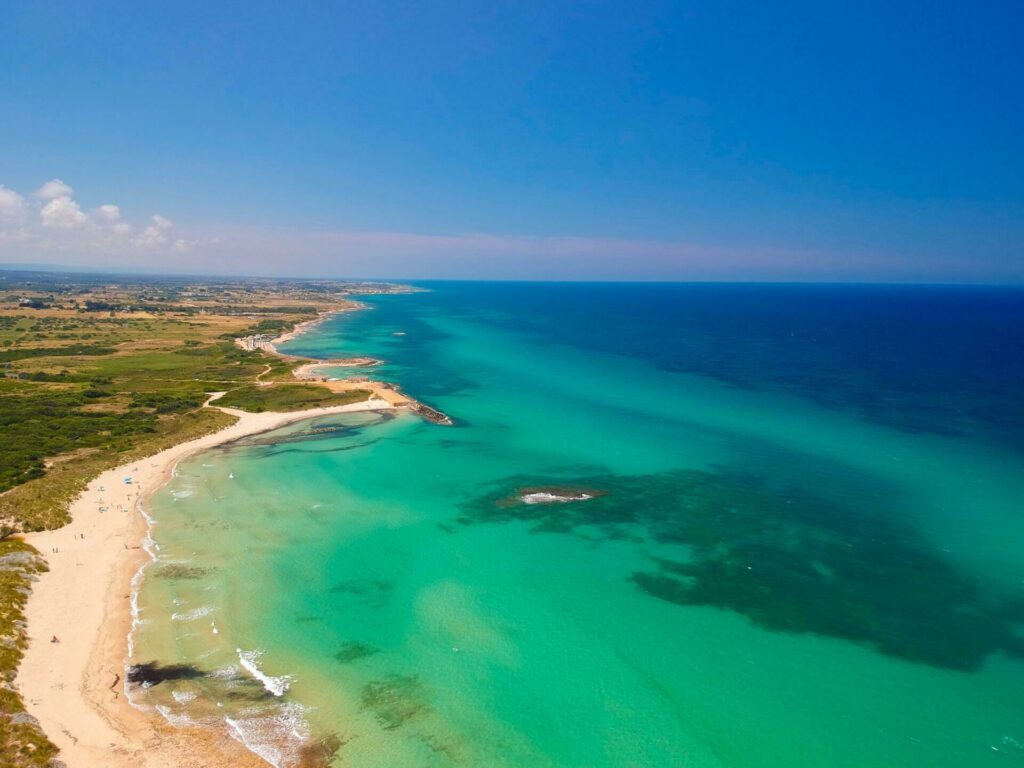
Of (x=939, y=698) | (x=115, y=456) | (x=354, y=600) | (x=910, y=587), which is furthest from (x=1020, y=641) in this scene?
(x=115, y=456)

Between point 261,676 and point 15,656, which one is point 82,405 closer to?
point 15,656

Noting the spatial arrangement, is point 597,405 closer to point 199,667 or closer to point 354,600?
point 354,600

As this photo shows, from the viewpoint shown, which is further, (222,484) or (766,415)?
(766,415)

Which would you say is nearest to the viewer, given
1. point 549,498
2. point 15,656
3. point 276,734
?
point 276,734

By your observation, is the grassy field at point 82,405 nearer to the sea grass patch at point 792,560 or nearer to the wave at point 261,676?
the wave at point 261,676

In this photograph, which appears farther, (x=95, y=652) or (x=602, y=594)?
(x=602, y=594)

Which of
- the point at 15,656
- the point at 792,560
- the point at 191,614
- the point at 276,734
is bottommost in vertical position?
the point at 276,734

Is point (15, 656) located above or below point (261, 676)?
above

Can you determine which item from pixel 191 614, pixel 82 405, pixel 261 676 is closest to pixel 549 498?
pixel 261 676
